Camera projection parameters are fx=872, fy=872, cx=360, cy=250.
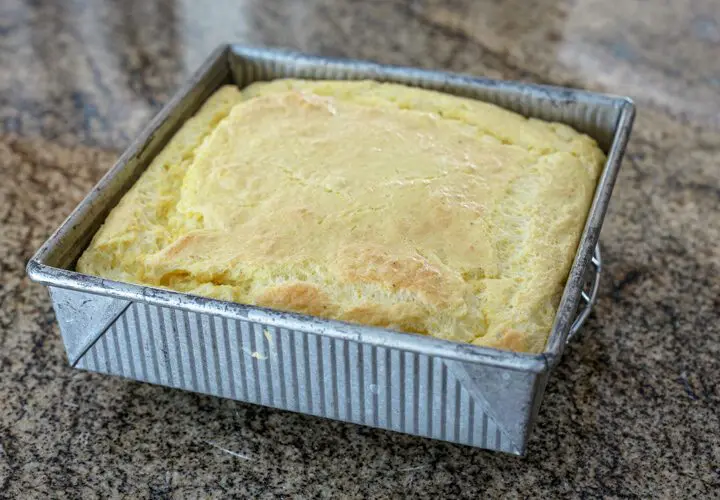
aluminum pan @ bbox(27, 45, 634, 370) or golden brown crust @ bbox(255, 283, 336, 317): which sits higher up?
aluminum pan @ bbox(27, 45, 634, 370)

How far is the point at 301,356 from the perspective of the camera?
105 cm

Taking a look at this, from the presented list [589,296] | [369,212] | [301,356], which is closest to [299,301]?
[301,356]

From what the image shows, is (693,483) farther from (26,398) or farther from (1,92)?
(1,92)

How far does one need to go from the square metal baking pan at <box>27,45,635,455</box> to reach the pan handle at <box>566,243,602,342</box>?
0.02 m

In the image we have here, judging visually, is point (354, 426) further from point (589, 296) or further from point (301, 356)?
point (589, 296)

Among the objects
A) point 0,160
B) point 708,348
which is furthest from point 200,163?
point 708,348

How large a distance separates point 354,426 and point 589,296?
19.4 inches

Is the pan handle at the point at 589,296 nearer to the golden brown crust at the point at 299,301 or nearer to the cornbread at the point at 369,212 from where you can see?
the cornbread at the point at 369,212

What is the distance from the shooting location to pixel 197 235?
3.98 feet

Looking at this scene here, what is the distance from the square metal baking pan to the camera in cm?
99

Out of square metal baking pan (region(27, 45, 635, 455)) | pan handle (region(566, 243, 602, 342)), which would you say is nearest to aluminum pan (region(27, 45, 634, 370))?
square metal baking pan (region(27, 45, 635, 455))

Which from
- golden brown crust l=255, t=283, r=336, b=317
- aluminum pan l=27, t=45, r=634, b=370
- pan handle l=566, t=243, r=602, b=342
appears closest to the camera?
aluminum pan l=27, t=45, r=634, b=370

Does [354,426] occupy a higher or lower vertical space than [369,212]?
lower

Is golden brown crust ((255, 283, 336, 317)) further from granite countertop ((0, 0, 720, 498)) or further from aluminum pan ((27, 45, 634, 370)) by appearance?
granite countertop ((0, 0, 720, 498))
